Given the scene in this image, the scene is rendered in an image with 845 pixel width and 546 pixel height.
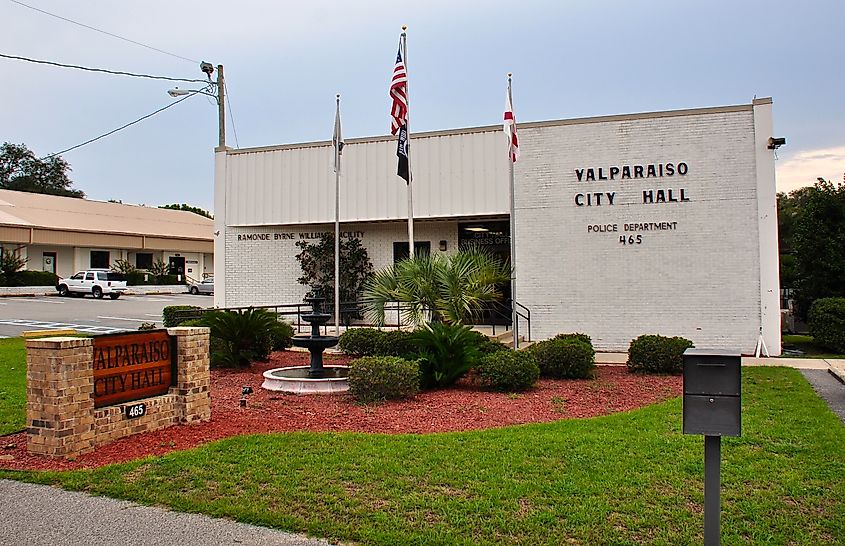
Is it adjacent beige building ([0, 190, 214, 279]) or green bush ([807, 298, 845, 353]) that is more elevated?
adjacent beige building ([0, 190, 214, 279])

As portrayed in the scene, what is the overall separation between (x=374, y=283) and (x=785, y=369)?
296 inches

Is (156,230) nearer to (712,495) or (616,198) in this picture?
(616,198)

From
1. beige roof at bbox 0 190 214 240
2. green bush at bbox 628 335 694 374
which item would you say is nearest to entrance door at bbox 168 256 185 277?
beige roof at bbox 0 190 214 240

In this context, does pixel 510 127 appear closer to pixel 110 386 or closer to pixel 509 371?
pixel 509 371

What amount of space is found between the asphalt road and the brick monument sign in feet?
39.4

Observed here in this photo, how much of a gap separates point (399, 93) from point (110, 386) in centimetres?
851

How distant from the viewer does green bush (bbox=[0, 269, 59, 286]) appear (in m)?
40.9

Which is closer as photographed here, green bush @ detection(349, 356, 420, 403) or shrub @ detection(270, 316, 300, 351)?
green bush @ detection(349, 356, 420, 403)

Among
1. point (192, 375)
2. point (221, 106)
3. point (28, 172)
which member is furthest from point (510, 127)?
point (28, 172)

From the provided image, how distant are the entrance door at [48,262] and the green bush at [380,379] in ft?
143

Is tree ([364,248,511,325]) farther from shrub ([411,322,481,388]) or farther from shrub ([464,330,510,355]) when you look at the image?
shrub ([411,322,481,388])

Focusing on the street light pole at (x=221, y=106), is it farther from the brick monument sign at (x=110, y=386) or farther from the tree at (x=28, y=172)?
the tree at (x=28, y=172)

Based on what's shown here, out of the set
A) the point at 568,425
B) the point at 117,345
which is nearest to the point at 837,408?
the point at 568,425

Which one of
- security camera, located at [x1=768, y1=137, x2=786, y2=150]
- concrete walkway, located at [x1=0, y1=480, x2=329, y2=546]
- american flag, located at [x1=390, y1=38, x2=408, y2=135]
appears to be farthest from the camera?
security camera, located at [x1=768, y1=137, x2=786, y2=150]
